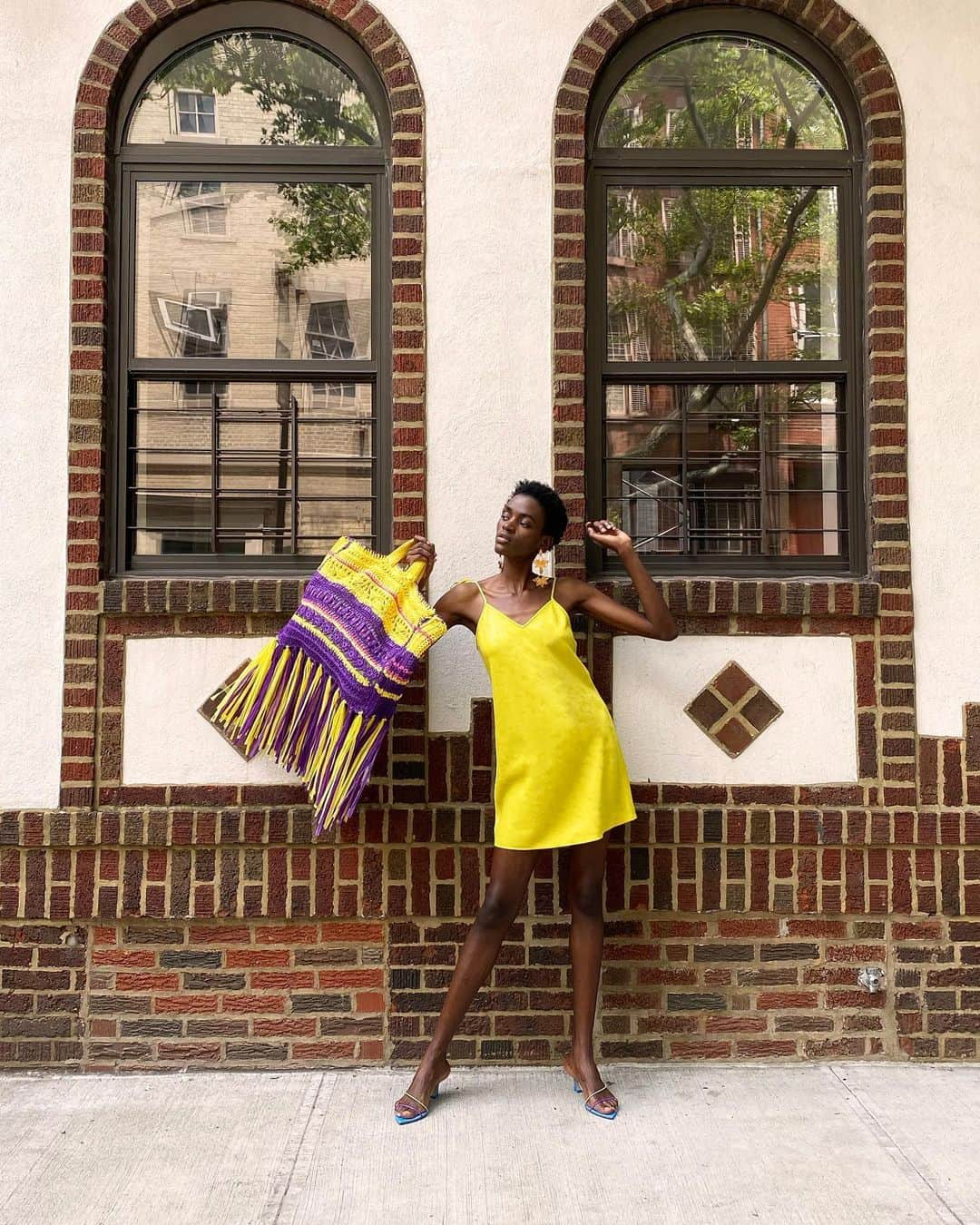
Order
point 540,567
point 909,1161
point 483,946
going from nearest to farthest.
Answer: point 909,1161, point 483,946, point 540,567

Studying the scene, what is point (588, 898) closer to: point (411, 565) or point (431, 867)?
point (431, 867)

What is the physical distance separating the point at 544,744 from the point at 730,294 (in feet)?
6.56

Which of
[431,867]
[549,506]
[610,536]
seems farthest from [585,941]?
[549,506]

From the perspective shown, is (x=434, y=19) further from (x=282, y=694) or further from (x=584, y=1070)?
(x=584, y=1070)

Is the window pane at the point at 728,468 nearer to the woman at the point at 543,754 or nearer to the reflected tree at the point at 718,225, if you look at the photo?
the reflected tree at the point at 718,225

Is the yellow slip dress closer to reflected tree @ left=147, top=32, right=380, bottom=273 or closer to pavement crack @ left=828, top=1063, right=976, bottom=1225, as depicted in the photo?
pavement crack @ left=828, top=1063, right=976, bottom=1225

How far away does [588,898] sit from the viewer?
354 centimetres

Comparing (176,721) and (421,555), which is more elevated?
(421,555)

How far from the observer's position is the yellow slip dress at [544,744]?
341cm

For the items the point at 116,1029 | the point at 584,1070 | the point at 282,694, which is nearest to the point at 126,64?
the point at 282,694

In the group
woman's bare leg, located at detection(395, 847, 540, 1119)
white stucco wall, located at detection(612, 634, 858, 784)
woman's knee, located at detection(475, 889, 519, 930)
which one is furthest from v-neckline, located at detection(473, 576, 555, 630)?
woman's knee, located at detection(475, 889, 519, 930)

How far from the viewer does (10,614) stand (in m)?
3.81

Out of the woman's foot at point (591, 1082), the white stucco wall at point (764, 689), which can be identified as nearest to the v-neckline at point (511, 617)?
the white stucco wall at point (764, 689)

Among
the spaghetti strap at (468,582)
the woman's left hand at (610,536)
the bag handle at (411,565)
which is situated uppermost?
the woman's left hand at (610,536)
